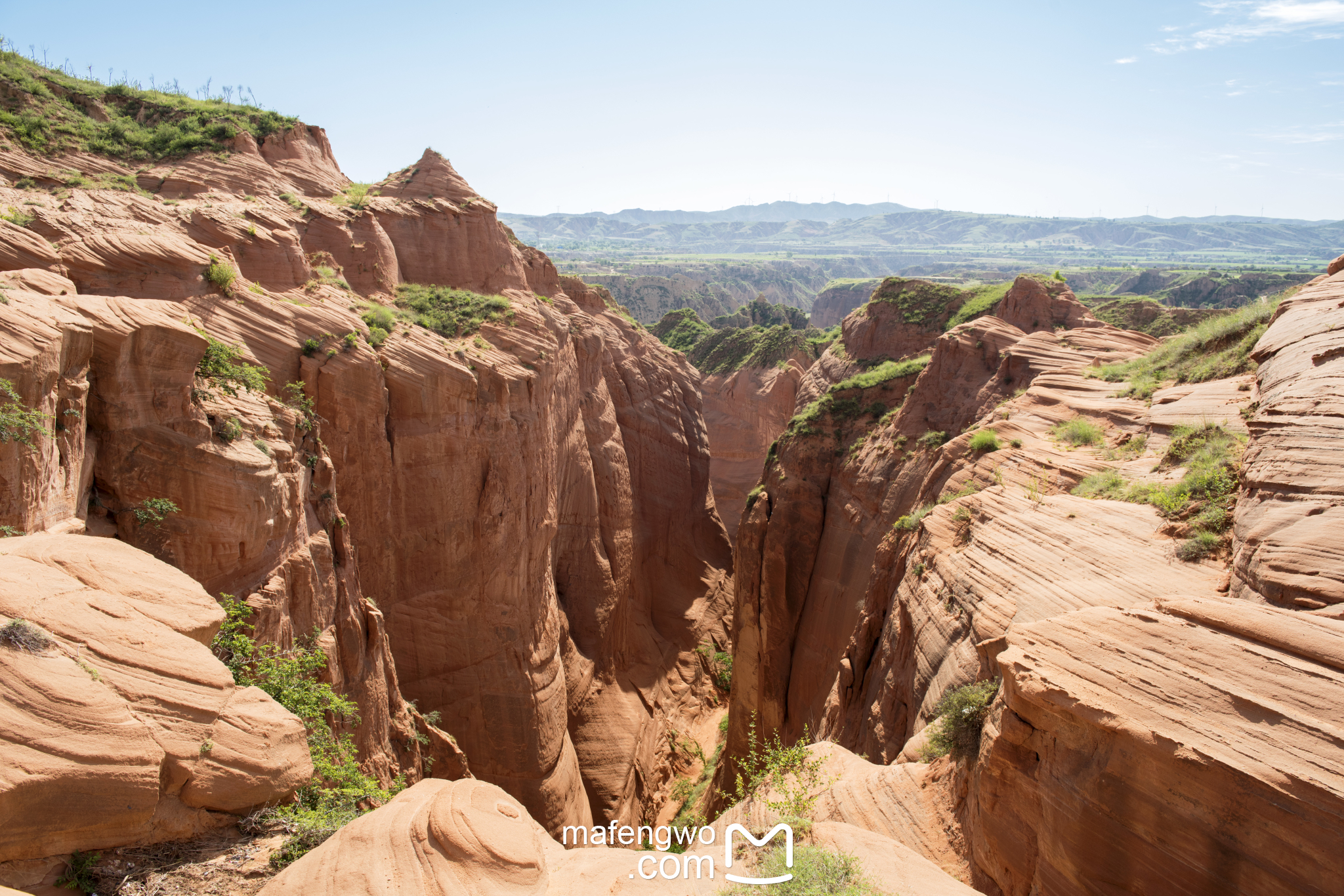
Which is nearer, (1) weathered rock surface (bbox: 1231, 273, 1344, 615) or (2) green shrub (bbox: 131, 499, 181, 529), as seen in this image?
(1) weathered rock surface (bbox: 1231, 273, 1344, 615)

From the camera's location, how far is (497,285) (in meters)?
24.2

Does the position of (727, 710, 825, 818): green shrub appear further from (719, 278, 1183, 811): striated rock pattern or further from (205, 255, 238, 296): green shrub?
(205, 255, 238, 296): green shrub

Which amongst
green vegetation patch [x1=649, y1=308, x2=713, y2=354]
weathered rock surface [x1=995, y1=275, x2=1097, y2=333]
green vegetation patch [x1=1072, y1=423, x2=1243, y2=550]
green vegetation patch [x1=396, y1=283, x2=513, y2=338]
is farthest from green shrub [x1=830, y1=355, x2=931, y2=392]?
green vegetation patch [x1=649, y1=308, x2=713, y2=354]

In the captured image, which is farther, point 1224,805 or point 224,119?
point 224,119

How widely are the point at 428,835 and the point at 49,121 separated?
71.2ft

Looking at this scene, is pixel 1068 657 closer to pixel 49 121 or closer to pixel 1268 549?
pixel 1268 549

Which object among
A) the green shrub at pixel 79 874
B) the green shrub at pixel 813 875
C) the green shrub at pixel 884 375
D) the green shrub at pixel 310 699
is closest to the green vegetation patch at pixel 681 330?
the green shrub at pixel 884 375

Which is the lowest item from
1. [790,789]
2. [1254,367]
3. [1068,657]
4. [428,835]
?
[790,789]

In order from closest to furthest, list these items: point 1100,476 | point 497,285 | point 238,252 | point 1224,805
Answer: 1. point 1224,805
2. point 1100,476
3. point 238,252
4. point 497,285

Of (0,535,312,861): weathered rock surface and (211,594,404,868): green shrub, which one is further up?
(0,535,312,861): weathered rock surface

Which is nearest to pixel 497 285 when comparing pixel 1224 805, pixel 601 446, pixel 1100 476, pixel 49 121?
pixel 601 446

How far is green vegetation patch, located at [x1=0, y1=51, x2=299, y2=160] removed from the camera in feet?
60.1

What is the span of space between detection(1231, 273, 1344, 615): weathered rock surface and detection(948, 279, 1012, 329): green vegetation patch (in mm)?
16652

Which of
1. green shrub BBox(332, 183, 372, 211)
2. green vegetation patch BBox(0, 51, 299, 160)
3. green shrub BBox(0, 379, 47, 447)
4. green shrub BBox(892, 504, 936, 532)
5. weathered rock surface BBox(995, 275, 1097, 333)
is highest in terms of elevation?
green vegetation patch BBox(0, 51, 299, 160)
